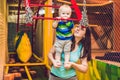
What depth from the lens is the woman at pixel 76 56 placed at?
1546 mm

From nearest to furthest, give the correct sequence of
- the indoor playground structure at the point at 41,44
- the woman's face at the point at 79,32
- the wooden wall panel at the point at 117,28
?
the woman's face at the point at 79,32, the indoor playground structure at the point at 41,44, the wooden wall panel at the point at 117,28

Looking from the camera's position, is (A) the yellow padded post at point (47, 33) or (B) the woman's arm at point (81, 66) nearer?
(B) the woman's arm at point (81, 66)

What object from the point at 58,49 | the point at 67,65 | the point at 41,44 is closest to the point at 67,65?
the point at 67,65

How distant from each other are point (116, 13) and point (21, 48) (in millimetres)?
1506

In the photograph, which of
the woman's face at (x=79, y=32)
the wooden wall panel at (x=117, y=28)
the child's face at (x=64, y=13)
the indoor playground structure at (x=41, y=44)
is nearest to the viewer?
the child's face at (x=64, y=13)

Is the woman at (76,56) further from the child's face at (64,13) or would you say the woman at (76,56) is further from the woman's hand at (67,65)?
the child's face at (64,13)

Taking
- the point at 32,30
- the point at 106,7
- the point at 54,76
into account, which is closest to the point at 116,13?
the point at 106,7

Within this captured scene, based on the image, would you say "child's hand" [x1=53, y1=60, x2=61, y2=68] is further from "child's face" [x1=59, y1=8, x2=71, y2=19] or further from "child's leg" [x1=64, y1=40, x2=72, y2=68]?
"child's face" [x1=59, y1=8, x2=71, y2=19]

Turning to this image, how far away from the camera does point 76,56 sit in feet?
5.18

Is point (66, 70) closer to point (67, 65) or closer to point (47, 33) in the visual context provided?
point (67, 65)

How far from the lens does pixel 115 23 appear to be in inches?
142

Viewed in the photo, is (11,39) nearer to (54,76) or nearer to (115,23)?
(115,23)

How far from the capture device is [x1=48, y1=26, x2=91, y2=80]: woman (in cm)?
155

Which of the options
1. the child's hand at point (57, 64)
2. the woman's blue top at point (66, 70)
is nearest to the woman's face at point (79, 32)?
the woman's blue top at point (66, 70)
